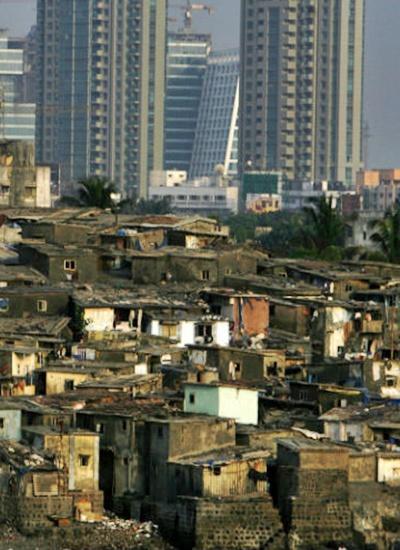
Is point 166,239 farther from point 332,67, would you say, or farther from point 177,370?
point 332,67

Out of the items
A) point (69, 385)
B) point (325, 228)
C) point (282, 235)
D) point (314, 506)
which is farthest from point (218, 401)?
point (282, 235)

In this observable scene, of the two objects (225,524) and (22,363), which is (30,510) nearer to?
(225,524)

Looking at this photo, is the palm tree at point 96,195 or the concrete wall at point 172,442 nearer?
the concrete wall at point 172,442

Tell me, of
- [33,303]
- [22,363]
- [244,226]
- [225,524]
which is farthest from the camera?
[244,226]

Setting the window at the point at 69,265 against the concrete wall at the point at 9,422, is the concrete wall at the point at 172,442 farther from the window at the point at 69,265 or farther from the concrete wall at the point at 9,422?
the window at the point at 69,265

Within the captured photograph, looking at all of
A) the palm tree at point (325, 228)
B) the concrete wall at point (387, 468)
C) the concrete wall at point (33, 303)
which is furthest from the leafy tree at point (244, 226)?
the concrete wall at point (387, 468)

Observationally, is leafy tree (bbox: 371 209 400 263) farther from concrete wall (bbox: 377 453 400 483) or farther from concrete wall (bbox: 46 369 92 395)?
concrete wall (bbox: 377 453 400 483)

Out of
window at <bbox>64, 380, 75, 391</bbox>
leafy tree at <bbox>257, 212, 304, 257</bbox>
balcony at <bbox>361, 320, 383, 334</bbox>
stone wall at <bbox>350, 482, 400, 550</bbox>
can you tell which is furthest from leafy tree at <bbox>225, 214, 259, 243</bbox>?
stone wall at <bbox>350, 482, 400, 550</bbox>

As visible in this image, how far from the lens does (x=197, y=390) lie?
40.6 m

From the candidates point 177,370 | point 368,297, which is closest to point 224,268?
point 368,297

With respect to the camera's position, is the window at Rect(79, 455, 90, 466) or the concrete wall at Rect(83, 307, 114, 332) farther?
the concrete wall at Rect(83, 307, 114, 332)

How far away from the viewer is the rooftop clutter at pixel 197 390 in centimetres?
3669

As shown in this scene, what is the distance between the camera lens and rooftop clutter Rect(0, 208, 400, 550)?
3669 cm

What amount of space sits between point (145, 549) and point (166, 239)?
2463cm
